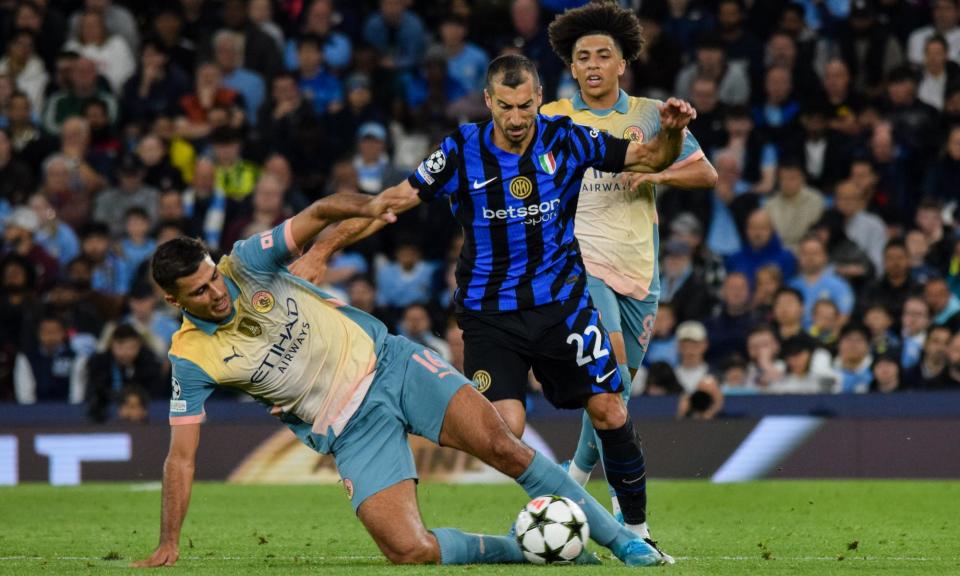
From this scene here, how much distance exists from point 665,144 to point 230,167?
9281mm

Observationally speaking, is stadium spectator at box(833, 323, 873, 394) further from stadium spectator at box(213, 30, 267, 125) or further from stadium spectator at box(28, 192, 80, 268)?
stadium spectator at box(28, 192, 80, 268)

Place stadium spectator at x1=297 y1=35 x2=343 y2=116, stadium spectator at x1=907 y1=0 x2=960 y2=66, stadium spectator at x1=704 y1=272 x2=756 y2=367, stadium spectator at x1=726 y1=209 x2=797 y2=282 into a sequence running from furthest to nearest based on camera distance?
stadium spectator at x1=297 y1=35 x2=343 y2=116, stadium spectator at x1=907 y1=0 x2=960 y2=66, stadium spectator at x1=726 y1=209 x2=797 y2=282, stadium spectator at x1=704 y1=272 x2=756 y2=367

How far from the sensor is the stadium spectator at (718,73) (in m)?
15.9

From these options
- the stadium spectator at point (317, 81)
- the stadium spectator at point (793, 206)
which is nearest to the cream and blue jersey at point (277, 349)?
the stadium spectator at point (793, 206)

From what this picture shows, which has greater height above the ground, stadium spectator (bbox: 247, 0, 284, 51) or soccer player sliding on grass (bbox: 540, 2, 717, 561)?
stadium spectator (bbox: 247, 0, 284, 51)

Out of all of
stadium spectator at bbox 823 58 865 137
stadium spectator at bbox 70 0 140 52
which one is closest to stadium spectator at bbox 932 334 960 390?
stadium spectator at bbox 823 58 865 137

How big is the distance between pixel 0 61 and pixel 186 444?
39.8 feet

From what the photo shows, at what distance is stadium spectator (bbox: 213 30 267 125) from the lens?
671 inches

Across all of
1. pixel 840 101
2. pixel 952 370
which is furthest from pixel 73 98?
pixel 952 370

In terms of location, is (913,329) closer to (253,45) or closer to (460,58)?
(460,58)

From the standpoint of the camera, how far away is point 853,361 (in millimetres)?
13367

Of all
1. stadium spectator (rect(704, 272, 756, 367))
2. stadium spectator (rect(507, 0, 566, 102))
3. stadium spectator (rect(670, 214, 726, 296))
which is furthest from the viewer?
stadium spectator (rect(507, 0, 566, 102))

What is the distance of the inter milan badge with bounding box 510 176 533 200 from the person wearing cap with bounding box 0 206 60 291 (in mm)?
9199

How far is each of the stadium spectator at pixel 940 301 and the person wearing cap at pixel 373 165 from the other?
5.02m
